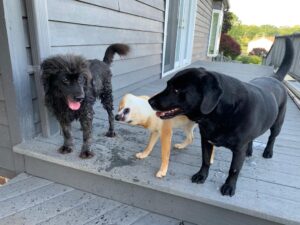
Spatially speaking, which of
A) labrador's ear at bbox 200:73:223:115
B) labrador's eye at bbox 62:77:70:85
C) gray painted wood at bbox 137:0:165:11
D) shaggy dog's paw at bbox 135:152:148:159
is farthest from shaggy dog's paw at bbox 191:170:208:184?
gray painted wood at bbox 137:0:165:11

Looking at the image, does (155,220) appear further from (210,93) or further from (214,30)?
(214,30)

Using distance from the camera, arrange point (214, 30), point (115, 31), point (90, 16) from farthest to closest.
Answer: point (214, 30) < point (115, 31) < point (90, 16)

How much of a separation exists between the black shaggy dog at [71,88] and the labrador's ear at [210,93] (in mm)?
734

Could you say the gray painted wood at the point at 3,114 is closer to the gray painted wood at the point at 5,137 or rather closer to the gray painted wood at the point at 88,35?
the gray painted wood at the point at 5,137

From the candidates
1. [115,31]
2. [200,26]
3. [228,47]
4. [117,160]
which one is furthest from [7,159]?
[228,47]

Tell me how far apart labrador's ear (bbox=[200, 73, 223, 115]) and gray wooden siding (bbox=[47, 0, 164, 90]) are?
137cm

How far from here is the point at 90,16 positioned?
8.15ft

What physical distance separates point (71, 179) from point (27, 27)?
115 cm

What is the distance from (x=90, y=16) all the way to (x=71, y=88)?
1.31m

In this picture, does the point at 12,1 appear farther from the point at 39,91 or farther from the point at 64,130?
the point at 64,130

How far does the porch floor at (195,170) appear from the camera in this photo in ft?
4.59

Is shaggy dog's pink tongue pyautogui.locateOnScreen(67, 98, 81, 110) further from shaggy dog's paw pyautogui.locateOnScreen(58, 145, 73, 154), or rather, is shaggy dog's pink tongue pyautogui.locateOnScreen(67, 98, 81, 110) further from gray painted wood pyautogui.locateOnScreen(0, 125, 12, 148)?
gray painted wood pyautogui.locateOnScreen(0, 125, 12, 148)

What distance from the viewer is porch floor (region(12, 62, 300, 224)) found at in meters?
1.40

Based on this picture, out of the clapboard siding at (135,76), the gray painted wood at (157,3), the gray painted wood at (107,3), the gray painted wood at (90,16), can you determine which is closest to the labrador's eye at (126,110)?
the gray painted wood at (90,16)
